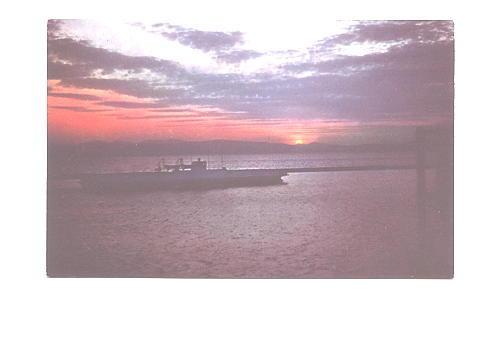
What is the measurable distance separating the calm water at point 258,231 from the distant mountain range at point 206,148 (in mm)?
59

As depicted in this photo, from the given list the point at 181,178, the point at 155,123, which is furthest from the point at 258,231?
the point at 155,123

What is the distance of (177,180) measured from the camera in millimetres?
3275

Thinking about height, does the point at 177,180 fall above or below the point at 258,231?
above

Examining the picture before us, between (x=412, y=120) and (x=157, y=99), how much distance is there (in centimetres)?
137

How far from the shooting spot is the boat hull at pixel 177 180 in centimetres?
321

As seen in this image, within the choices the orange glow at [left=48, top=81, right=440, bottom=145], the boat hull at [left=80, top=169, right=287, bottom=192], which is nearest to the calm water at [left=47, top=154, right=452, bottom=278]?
the boat hull at [left=80, top=169, right=287, bottom=192]

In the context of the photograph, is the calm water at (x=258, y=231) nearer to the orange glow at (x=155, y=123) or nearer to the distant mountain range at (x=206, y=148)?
the distant mountain range at (x=206, y=148)

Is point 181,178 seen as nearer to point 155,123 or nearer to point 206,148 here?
point 206,148

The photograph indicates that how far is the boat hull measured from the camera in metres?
3.21

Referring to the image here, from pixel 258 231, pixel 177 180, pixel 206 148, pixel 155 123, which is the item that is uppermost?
pixel 155 123

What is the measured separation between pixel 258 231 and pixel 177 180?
0.53 meters

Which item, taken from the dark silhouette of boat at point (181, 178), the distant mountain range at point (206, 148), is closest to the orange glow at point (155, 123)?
the distant mountain range at point (206, 148)

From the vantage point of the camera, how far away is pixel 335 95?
3148mm
